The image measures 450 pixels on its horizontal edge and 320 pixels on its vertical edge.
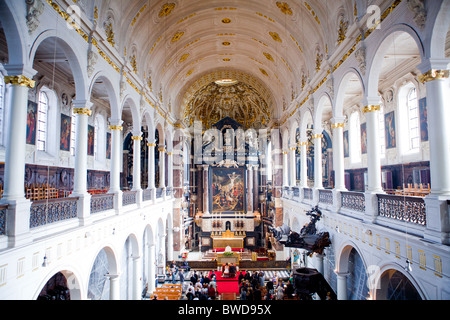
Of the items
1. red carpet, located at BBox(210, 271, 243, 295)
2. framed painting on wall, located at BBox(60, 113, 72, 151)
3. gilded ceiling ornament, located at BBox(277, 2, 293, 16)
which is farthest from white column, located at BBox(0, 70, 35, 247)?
gilded ceiling ornament, located at BBox(277, 2, 293, 16)

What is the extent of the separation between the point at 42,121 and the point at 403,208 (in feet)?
45.6

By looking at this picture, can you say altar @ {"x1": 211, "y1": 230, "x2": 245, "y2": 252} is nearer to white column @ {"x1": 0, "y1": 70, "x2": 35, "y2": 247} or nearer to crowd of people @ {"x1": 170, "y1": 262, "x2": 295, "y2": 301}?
crowd of people @ {"x1": 170, "y1": 262, "x2": 295, "y2": 301}

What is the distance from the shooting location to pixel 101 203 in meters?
10.0

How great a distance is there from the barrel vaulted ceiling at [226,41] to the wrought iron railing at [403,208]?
20.7 feet

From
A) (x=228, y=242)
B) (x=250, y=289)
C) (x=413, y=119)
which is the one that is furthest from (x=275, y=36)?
(x=228, y=242)

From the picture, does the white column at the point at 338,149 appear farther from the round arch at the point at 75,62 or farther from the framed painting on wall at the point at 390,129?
the round arch at the point at 75,62

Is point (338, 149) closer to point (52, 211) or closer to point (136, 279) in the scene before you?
point (52, 211)

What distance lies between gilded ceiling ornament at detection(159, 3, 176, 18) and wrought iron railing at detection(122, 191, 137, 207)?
8761mm

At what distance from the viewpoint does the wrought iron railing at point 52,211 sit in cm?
640

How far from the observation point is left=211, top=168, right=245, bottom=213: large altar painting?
89.4 feet
